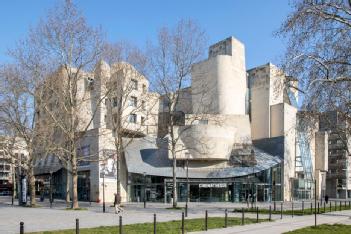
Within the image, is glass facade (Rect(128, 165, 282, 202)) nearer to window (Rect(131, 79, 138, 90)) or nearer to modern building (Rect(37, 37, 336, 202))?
modern building (Rect(37, 37, 336, 202))

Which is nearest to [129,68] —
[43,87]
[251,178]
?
[43,87]

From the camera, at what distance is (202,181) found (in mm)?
63844

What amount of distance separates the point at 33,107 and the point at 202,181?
1125 inches

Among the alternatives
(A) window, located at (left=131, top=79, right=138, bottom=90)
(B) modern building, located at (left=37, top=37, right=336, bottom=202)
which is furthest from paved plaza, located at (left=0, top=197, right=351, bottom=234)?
(B) modern building, located at (left=37, top=37, right=336, bottom=202)

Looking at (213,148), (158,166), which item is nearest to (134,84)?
(158,166)

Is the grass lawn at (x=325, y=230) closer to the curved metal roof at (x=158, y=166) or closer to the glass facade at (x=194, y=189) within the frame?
the glass facade at (x=194, y=189)

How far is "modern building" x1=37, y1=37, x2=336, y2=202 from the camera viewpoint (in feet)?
200

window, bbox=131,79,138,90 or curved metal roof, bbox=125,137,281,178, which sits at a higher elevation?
window, bbox=131,79,138,90

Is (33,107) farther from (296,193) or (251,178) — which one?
(296,193)

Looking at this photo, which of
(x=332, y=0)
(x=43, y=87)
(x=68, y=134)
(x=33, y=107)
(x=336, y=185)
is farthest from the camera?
(x=336, y=185)

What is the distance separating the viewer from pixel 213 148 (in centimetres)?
6600

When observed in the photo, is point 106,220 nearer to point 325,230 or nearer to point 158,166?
point 325,230

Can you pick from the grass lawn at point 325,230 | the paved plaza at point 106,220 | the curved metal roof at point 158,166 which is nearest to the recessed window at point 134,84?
the paved plaza at point 106,220

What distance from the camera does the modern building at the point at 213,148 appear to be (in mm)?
61094
